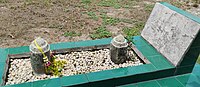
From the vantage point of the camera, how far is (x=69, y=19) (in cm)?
790

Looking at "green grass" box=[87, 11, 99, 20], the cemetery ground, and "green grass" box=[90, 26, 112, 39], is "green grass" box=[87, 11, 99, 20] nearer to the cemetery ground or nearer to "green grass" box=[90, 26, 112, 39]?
the cemetery ground

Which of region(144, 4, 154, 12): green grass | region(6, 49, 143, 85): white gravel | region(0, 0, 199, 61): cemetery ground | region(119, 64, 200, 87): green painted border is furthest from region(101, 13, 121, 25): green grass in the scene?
region(119, 64, 200, 87): green painted border

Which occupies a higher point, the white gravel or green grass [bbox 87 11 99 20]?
green grass [bbox 87 11 99 20]

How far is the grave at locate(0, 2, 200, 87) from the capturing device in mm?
4293

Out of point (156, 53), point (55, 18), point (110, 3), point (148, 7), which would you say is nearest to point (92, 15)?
point (55, 18)

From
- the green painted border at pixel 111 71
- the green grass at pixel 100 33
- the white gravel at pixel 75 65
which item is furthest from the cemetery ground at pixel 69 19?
the white gravel at pixel 75 65

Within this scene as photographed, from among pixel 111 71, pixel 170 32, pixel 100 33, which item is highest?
pixel 170 32

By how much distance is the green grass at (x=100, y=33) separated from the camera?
22.4 feet

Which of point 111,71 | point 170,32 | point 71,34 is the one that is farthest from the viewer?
point 71,34

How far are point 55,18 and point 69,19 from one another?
484mm

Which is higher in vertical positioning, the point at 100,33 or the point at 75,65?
the point at 75,65

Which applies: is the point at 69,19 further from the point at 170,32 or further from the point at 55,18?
the point at 170,32

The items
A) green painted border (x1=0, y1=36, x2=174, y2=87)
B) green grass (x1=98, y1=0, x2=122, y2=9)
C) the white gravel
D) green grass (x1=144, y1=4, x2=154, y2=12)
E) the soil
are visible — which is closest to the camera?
green painted border (x1=0, y1=36, x2=174, y2=87)

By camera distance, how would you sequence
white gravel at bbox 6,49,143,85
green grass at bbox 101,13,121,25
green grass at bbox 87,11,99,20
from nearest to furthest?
1. white gravel at bbox 6,49,143,85
2. green grass at bbox 101,13,121,25
3. green grass at bbox 87,11,99,20
